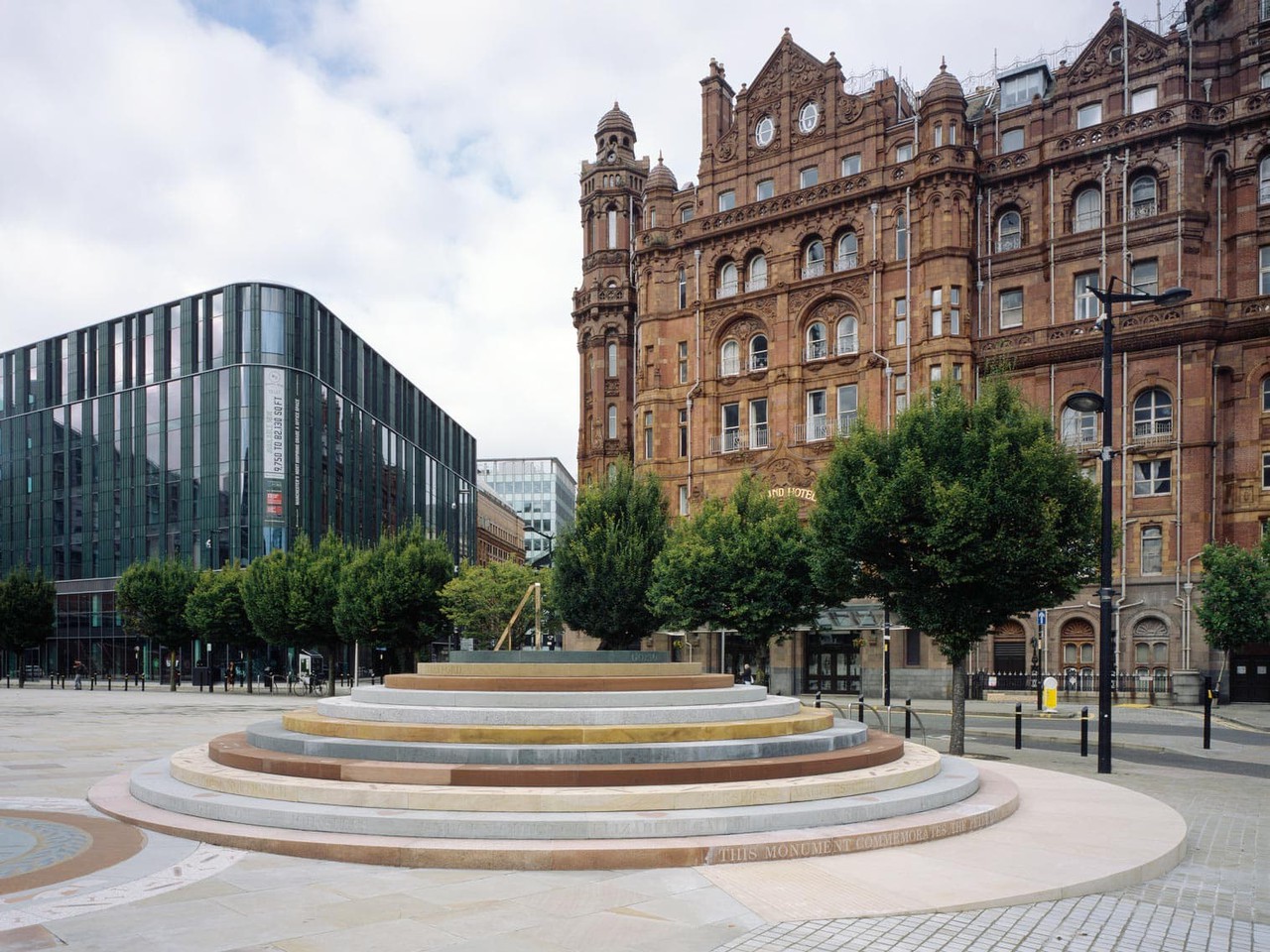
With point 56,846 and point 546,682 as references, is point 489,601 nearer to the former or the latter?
point 546,682

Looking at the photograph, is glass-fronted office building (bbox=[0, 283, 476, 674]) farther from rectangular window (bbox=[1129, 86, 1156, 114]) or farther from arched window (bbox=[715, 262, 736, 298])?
rectangular window (bbox=[1129, 86, 1156, 114])

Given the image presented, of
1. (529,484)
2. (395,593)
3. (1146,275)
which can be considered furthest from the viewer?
(529,484)

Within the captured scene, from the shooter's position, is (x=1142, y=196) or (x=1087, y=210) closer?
(x=1142, y=196)

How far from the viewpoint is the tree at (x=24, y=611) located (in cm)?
6656

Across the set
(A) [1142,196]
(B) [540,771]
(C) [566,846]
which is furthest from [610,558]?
(C) [566,846]

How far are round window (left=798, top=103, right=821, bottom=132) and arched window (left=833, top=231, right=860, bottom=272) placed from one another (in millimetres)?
6534

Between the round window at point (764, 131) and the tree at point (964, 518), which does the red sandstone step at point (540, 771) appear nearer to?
the tree at point (964, 518)

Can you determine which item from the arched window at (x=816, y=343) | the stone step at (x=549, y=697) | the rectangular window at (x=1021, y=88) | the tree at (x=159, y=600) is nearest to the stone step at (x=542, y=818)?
the stone step at (x=549, y=697)

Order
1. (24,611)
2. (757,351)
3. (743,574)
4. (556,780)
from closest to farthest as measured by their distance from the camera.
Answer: (556,780) < (743,574) < (757,351) < (24,611)

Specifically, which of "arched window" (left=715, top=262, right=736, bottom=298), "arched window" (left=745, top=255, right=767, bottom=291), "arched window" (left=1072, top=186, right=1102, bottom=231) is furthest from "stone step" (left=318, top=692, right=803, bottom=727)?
"arched window" (left=715, top=262, right=736, bottom=298)

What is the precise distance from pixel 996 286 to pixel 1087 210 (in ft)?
17.2

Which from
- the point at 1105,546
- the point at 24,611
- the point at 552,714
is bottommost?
the point at 24,611

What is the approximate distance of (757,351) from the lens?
52156 millimetres

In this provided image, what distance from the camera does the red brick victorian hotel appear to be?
141ft
